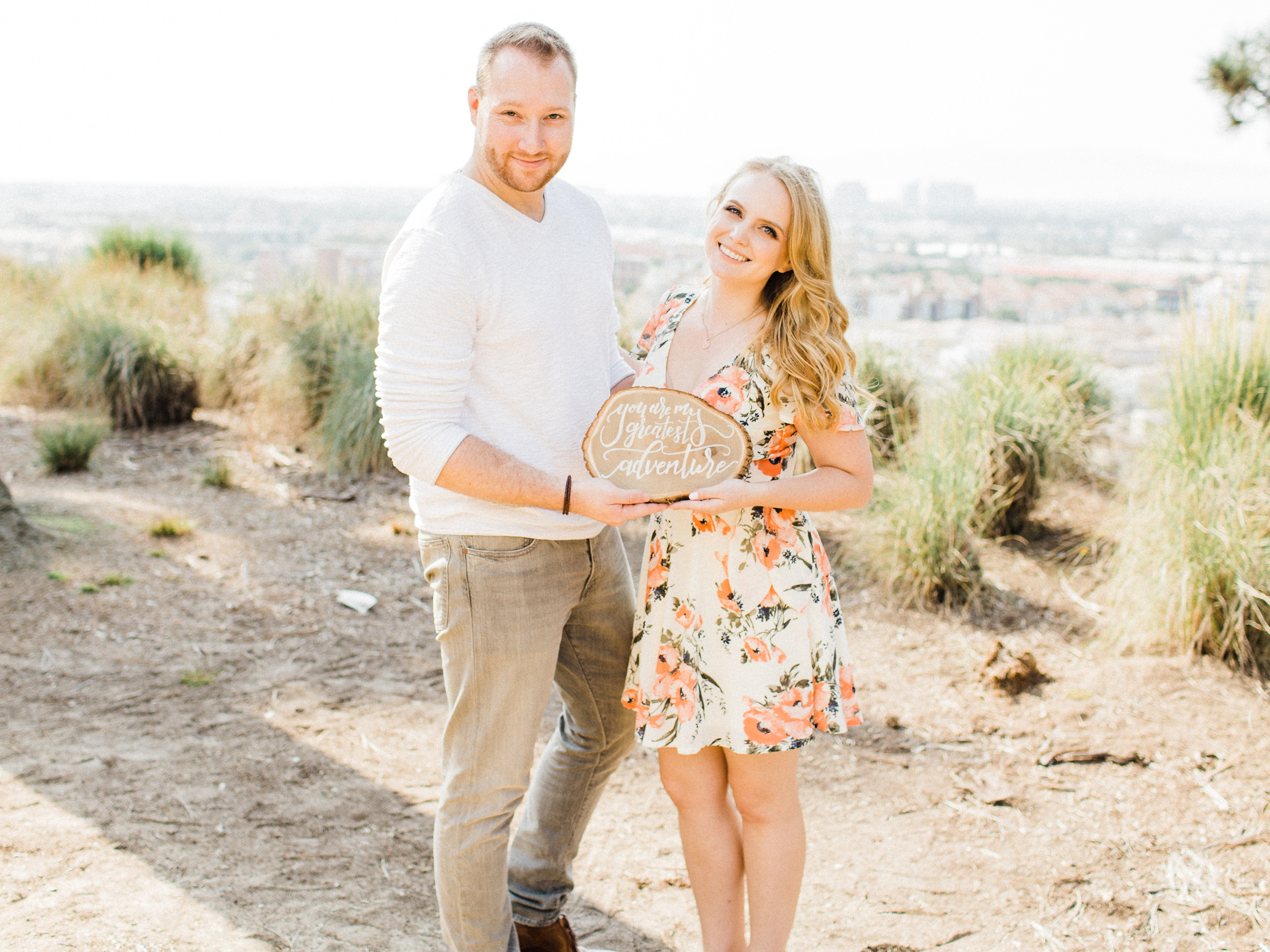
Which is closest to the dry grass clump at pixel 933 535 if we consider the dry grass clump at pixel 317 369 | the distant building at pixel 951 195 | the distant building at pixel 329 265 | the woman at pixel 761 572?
the woman at pixel 761 572

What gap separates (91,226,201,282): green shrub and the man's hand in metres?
8.97

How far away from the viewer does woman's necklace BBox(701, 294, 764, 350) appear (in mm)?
2079

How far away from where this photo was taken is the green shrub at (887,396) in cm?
601

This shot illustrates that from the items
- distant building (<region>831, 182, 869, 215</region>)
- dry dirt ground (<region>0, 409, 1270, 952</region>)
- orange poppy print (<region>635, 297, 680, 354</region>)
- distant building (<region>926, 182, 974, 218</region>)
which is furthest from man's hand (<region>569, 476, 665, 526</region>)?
distant building (<region>926, 182, 974, 218</region>)

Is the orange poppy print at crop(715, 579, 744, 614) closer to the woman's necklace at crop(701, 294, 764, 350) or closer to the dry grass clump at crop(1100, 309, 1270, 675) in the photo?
the woman's necklace at crop(701, 294, 764, 350)

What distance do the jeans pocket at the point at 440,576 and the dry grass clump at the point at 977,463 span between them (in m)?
3.00

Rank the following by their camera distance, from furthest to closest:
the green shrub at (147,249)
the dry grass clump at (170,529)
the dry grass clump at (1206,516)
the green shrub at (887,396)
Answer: the green shrub at (147,249)
the green shrub at (887,396)
the dry grass clump at (170,529)
the dry grass clump at (1206,516)

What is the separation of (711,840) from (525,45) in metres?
1.65

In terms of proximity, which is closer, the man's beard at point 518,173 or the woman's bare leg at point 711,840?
the man's beard at point 518,173

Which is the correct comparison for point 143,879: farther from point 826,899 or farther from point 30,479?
point 30,479

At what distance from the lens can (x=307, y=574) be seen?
189 inches

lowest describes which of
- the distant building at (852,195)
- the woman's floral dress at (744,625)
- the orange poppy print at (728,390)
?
the woman's floral dress at (744,625)

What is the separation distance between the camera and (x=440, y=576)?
189 centimetres

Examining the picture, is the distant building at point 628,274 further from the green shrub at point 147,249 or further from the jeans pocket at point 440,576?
the jeans pocket at point 440,576
